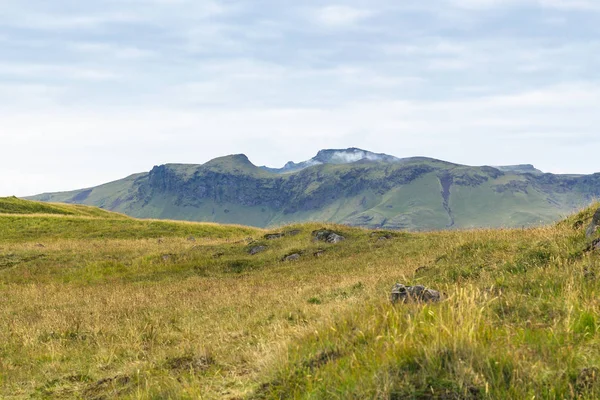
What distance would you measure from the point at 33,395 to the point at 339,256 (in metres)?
20.3

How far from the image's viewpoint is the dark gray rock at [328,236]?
103 ft

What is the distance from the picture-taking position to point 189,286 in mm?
20969

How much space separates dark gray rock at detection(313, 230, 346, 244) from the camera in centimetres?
3145

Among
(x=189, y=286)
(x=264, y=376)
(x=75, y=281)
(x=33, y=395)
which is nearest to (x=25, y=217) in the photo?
(x=75, y=281)

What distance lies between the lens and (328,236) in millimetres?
32188

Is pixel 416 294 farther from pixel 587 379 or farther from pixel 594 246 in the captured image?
pixel 594 246

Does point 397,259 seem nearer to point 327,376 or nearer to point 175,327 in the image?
point 175,327

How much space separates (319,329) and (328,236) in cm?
2466

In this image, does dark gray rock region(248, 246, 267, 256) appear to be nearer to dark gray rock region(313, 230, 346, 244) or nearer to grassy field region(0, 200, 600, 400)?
grassy field region(0, 200, 600, 400)

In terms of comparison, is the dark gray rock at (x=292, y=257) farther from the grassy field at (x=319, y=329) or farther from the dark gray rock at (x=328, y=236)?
the dark gray rock at (x=328, y=236)

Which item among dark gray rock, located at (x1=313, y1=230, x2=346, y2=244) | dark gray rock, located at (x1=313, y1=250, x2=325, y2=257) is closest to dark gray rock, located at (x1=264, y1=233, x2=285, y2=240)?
dark gray rock, located at (x1=313, y1=230, x2=346, y2=244)

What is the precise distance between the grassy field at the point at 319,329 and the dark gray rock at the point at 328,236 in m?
4.15

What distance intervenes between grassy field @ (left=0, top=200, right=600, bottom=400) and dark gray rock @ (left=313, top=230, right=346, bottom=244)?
415 centimetres

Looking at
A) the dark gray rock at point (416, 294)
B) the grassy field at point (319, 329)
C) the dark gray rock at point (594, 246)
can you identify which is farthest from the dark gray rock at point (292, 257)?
the dark gray rock at point (416, 294)
